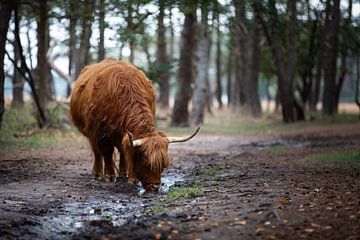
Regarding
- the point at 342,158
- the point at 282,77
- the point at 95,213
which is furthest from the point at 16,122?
the point at 282,77

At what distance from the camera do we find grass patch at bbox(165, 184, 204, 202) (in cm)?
789

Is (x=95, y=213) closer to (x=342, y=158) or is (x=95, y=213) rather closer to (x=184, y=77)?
(x=342, y=158)

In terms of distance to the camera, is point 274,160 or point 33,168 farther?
point 274,160

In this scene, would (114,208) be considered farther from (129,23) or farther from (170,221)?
(129,23)

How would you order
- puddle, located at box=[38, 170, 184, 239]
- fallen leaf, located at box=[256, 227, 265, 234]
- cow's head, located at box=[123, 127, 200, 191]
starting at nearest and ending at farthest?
fallen leaf, located at box=[256, 227, 265, 234] < puddle, located at box=[38, 170, 184, 239] < cow's head, located at box=[123, 127, 200, 191]

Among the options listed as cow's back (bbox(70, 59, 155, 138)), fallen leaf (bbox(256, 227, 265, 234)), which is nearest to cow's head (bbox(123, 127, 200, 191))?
cow's back (bbox(70, 59, 155, 138))

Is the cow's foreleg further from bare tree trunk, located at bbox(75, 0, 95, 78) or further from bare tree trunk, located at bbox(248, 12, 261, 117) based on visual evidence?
bare tree trunk, located at bbox(248, 12, 261, 117)

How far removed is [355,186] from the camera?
7.75m

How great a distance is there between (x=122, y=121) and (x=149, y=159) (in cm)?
115

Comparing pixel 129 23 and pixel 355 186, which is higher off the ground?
pixel 129 23

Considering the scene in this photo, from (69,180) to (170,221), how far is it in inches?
153

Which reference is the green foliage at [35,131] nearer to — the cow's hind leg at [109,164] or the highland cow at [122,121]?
the highland cow at [122,121]

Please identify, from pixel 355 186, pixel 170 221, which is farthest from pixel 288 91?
pixel 170 221

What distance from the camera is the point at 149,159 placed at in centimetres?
844
